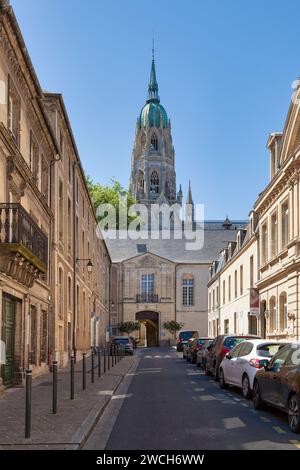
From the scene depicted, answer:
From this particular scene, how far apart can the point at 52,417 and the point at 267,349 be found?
20.8 ft

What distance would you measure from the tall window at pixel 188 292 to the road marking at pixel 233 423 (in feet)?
211

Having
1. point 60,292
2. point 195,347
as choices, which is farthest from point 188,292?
point 60,292

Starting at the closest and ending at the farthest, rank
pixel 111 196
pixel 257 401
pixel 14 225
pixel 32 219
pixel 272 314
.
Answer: pixel 257 401
pixel 14 225
pixel 32 219
pixel 272 314
pixel 111 196

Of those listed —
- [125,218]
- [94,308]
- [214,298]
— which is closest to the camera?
[94,308]

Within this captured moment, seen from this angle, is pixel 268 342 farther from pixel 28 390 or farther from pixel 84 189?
pixel 84 189

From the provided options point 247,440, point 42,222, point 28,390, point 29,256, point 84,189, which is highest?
point 84,189

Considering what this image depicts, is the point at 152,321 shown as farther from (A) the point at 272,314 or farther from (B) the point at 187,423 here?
(B) the point at 187,423

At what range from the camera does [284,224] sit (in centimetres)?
2947

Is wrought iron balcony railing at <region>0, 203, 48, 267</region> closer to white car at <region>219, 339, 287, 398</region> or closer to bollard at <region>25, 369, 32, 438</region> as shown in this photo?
bollard at <region>25, 369, 32, 438</region>

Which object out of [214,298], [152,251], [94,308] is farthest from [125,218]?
[94,308]

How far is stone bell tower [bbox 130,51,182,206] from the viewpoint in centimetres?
12569

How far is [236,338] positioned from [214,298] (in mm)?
38920

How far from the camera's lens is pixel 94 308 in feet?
162

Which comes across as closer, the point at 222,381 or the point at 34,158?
the point at 222,381
